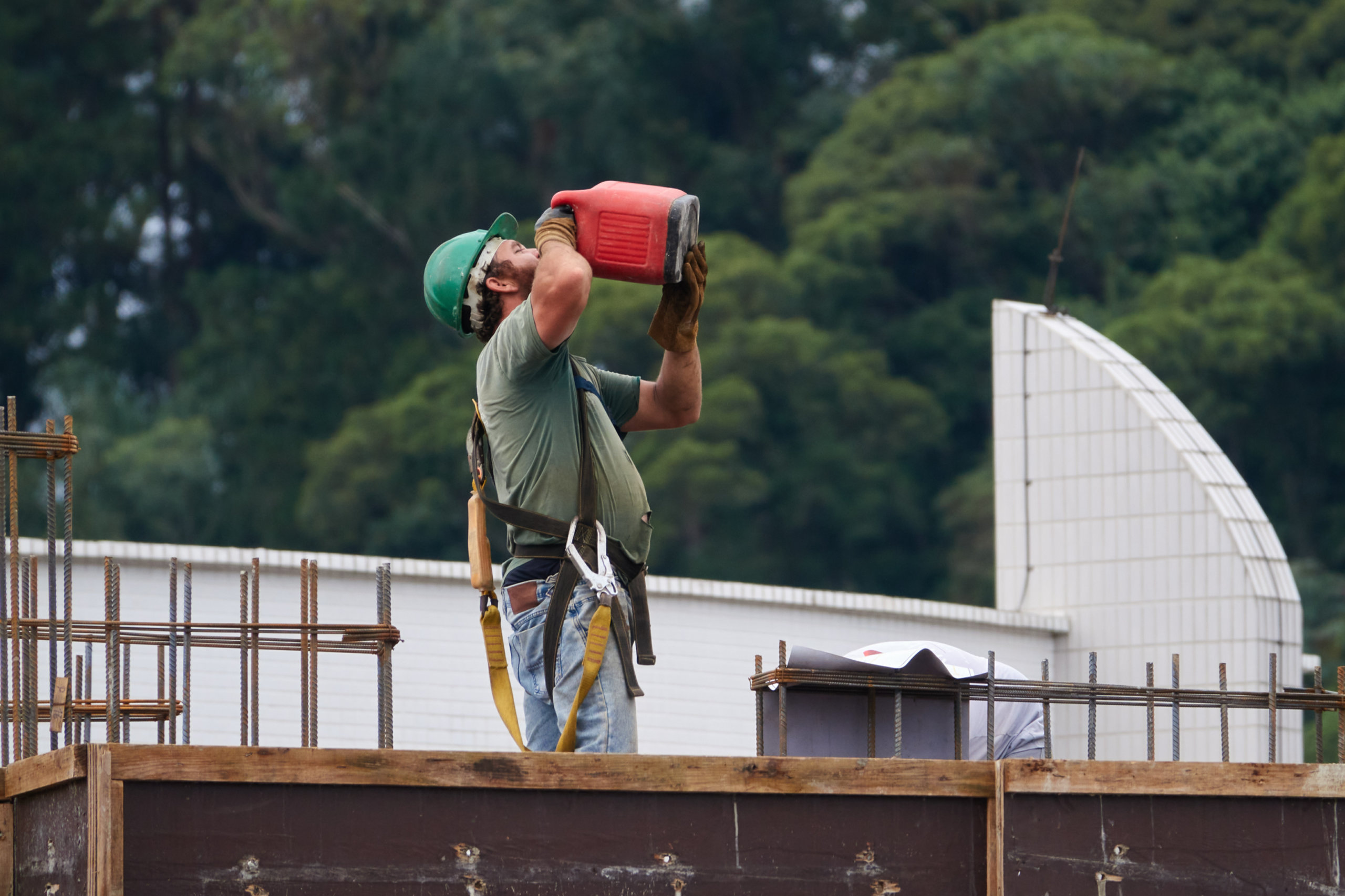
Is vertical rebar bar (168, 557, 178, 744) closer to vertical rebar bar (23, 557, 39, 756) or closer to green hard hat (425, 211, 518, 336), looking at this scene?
vertical rebar bar (23, 557, 39, 756)

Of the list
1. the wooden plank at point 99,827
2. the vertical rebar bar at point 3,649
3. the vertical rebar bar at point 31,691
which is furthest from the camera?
the vertical rebar bar at point 3,649

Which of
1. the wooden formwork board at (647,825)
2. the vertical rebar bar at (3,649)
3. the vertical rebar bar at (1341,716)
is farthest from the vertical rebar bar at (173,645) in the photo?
the vertical rebar bar at (1341,716)

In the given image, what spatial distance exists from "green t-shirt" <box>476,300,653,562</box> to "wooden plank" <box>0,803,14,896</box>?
65.2 inches

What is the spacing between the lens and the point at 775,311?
45062 mm

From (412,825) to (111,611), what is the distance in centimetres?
194

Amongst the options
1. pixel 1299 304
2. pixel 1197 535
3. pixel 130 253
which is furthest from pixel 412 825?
pixel 130 253

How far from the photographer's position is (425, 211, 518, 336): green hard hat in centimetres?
656

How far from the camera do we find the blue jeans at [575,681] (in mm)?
6180

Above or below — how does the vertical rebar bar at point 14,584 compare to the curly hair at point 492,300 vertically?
below

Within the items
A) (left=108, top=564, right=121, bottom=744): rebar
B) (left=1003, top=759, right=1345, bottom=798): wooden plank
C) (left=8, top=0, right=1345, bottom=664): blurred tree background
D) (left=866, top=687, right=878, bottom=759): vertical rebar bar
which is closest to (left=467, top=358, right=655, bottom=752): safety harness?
(left=866, top=687, right=878, bottom=759): vertical rebar bar

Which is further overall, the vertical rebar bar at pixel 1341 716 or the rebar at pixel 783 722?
the vertical rebar bar at pixel 1341 716

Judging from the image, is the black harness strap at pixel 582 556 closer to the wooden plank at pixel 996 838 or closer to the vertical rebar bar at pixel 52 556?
the wooden plank at pixel 996 838

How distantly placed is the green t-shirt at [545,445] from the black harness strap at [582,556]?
0.02 m

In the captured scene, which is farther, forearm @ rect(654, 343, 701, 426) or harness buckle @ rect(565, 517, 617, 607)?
forearm @ rect(654, 343, 701, 426)
